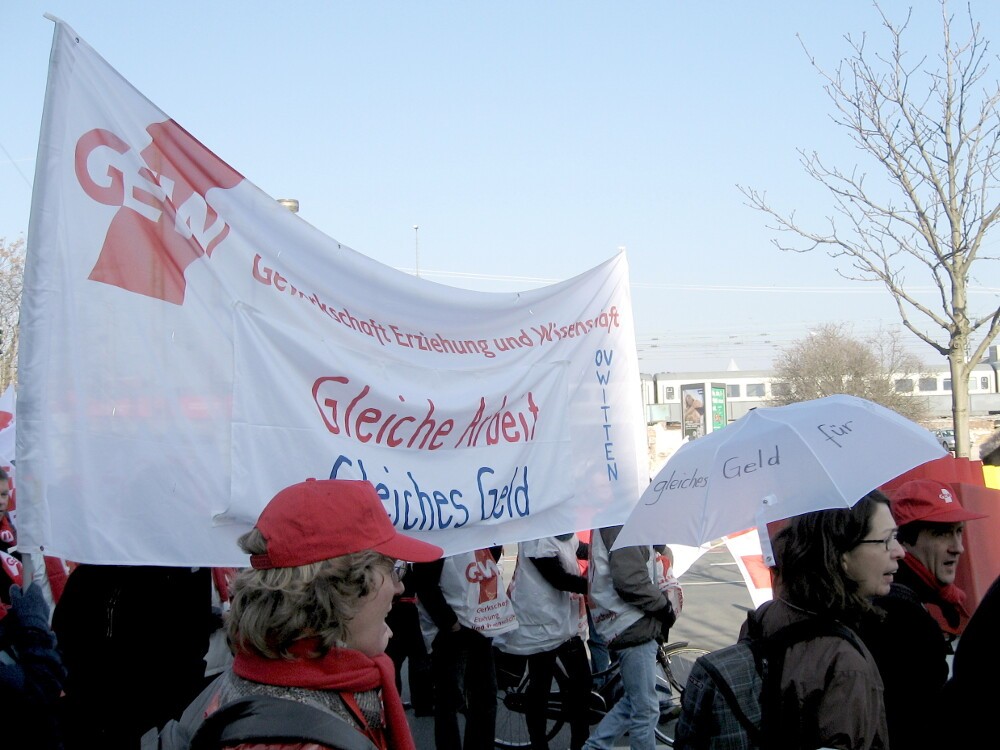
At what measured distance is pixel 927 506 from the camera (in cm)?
346

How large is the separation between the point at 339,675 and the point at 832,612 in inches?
50.4

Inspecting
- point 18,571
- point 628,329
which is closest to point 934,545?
point 628,329

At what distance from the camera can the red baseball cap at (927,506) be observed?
3408mm

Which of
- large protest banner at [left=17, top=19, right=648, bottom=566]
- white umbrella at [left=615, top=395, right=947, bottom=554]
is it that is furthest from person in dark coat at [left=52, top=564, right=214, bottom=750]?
white umbrella at [left=615, top=395, right=947, bottom=554]

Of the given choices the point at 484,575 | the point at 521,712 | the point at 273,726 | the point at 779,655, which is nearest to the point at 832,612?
the point at 779,655

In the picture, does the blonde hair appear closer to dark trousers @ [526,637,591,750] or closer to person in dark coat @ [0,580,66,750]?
person in dark coat @ [0,580,66,750]

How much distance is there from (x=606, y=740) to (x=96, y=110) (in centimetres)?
433

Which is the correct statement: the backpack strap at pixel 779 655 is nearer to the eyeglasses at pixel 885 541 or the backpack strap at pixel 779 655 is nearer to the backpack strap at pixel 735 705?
the backpack strap at pixel 735 705

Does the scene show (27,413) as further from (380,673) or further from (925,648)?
(925,648)

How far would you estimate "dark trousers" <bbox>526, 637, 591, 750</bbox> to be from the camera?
594 centimetres

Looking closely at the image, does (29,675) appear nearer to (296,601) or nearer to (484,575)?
(296,601)

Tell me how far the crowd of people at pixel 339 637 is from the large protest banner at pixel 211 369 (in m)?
0.44

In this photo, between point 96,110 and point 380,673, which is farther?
point 96,110

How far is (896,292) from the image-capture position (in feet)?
29.4
